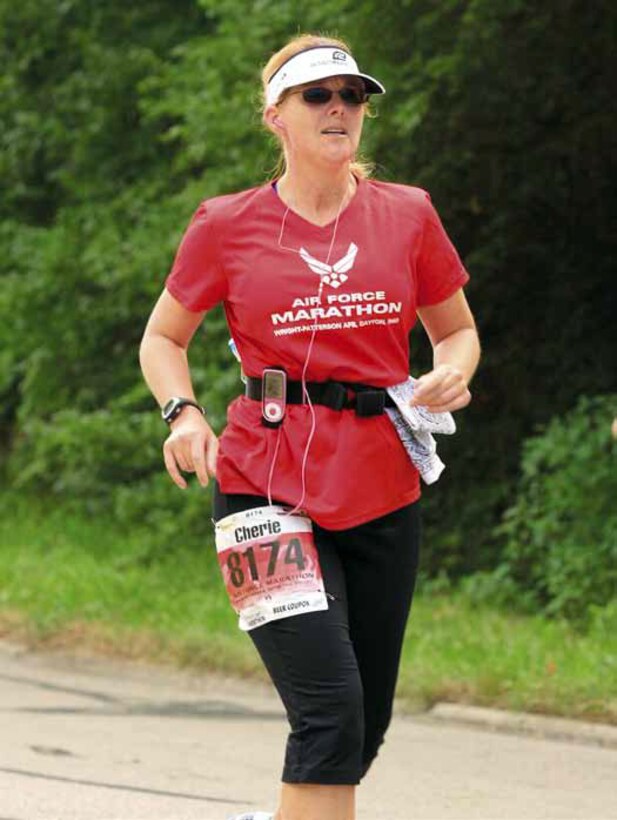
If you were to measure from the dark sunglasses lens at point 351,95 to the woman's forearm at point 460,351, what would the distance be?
595 millimetres

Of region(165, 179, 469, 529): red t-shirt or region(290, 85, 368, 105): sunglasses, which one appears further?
region(290, 85, 368, 105): sunglasses

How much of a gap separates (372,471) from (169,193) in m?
10.0

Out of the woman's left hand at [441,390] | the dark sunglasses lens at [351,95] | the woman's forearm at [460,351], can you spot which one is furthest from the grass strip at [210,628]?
the dark sunglasses lens at [351,95]

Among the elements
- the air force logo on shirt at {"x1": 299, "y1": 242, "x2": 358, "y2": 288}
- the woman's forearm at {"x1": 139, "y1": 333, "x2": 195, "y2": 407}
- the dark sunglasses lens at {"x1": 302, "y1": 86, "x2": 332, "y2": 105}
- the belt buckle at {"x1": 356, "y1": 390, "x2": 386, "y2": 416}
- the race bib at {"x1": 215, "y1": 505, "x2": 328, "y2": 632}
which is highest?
the dark sunglasses lens at {"x1": 302, "y1": 86, "x2": 332, "y2": 105}

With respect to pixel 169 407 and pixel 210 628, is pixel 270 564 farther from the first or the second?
pixel 210 628

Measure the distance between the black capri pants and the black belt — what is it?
230mm

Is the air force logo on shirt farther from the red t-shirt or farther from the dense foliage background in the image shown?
the dense foliage background

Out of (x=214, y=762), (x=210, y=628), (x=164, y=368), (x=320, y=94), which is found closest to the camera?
(x=320, y=94)

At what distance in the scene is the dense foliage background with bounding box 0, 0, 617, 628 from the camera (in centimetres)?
1105

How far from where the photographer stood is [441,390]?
14.8 feet

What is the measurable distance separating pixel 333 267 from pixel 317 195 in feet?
0.68

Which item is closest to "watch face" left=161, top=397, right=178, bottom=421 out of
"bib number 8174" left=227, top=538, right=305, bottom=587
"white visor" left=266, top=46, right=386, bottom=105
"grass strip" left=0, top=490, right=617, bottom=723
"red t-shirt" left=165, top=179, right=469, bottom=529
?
"red t-shirt" left=165, top=179, right=469, bottom=529

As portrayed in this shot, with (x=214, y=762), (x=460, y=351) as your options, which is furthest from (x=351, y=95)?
(x=214, y=762)

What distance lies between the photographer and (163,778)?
278 inches
